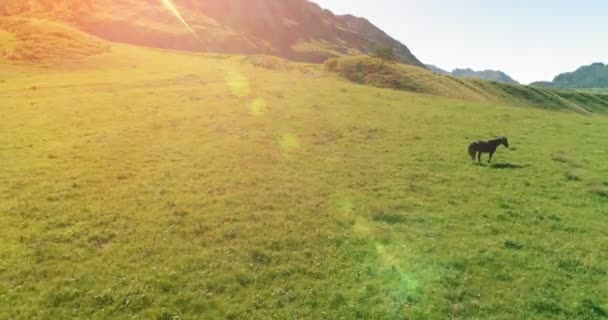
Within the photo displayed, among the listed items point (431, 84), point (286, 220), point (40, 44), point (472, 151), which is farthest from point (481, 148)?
point (40, 44)

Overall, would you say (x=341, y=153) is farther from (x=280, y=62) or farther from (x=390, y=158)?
(x=280, y=62)

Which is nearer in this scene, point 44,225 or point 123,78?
point 44,225

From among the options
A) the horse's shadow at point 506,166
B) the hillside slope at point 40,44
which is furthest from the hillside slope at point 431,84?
the horse's shadow at point 506,166

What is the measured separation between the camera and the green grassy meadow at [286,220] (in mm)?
16266

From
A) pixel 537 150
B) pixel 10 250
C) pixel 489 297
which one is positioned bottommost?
pixel 10 250

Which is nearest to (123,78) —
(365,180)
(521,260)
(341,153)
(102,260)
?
(341,153)

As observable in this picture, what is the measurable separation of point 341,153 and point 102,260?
69.7ft

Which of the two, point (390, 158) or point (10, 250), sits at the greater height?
point (390, 158)

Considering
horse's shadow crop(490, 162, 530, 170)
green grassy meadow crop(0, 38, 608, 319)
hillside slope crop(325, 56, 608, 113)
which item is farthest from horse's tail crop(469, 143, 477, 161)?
hillside slope crop(325, 56, 608, 113)

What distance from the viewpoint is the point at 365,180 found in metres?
29.6

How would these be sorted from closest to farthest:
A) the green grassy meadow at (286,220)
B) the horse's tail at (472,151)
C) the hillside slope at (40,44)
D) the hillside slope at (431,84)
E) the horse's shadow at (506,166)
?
1. the green grassy meadow at (286,220)
2. the horse's shadow at (506,166)
3. the horse's tail at (472,151)
4. the hillside slope at (40,44)
5. the hillside slope at (431,84)

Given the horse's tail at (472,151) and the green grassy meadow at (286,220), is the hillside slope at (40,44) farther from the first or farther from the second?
the horse's tail at (472,151)

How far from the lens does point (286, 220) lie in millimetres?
22547

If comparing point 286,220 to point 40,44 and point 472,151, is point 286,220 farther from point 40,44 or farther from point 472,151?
point 40,44
